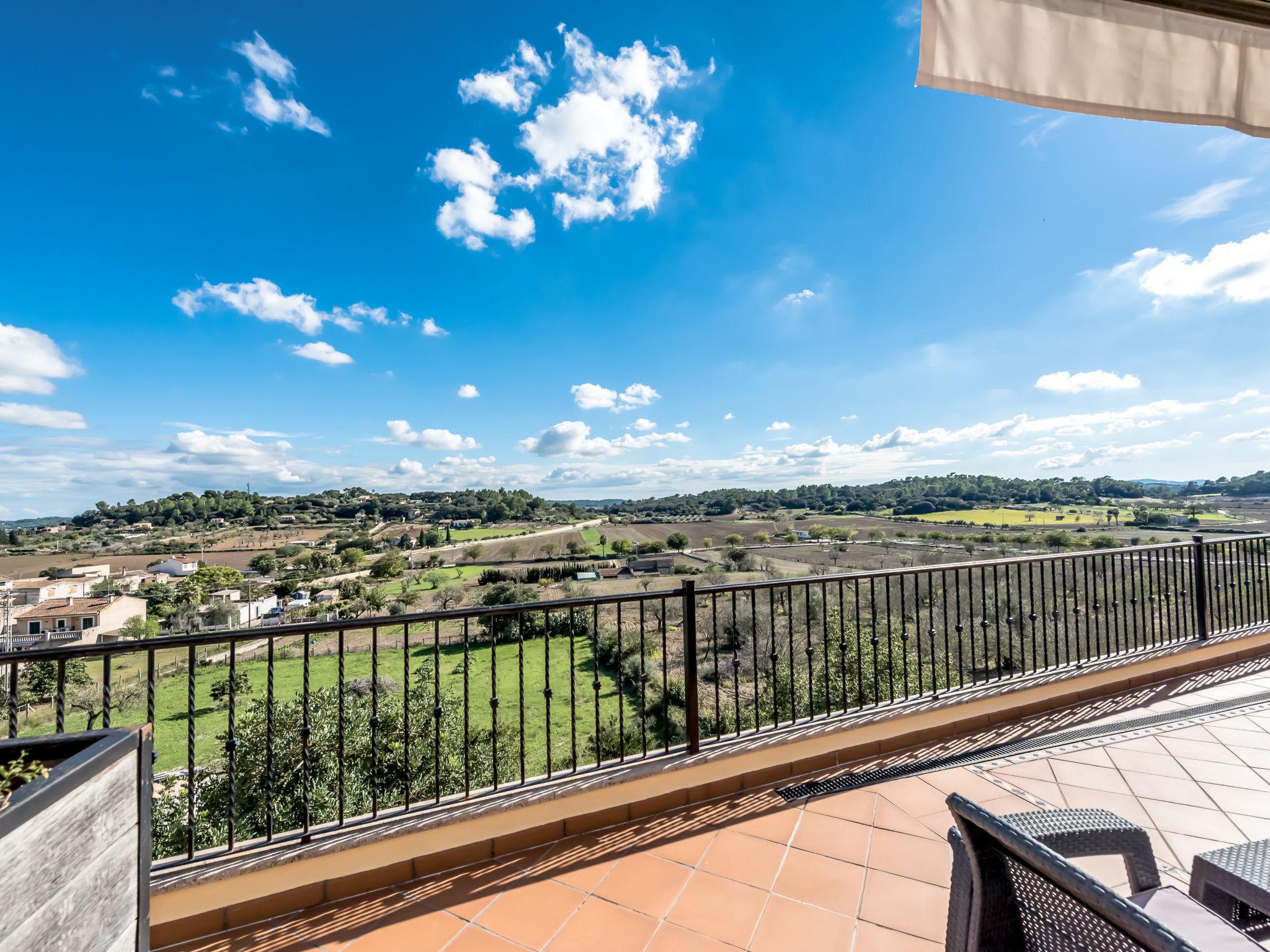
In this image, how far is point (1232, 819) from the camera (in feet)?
6.84

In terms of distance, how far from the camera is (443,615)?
2100 millimetres

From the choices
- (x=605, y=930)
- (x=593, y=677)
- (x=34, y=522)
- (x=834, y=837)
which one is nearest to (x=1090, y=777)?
(x=834, y=837)

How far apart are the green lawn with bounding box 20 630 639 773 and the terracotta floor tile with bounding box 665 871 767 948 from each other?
1388cm

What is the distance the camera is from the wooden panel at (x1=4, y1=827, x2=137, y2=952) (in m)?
0.83

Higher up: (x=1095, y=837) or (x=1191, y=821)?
(x=1095, y=837)

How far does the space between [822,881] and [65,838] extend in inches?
82.2

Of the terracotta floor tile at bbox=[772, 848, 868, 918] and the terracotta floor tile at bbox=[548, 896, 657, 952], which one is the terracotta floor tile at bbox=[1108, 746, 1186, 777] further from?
the terracotta floor tile at bbox=[548, 896, 657, 952]

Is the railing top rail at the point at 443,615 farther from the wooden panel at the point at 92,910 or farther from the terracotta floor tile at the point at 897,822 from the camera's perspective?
the terracotta floor tile at the point at 897,822

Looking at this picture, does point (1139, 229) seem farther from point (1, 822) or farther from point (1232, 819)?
point (1, 822)

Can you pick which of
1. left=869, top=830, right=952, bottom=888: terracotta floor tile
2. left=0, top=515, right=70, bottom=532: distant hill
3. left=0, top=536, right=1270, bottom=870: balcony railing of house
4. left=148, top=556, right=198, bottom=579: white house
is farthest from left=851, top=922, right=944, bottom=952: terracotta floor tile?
left=148, top=556, right=198, bottom=579: white house

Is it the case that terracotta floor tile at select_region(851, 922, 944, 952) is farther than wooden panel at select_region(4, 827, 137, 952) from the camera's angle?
Yes

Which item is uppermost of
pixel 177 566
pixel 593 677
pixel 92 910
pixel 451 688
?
pixel 92 910

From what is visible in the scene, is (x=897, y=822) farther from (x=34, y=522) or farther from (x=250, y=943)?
(x=34, y=522)

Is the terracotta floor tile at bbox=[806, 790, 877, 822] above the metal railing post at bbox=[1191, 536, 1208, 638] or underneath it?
underneath
